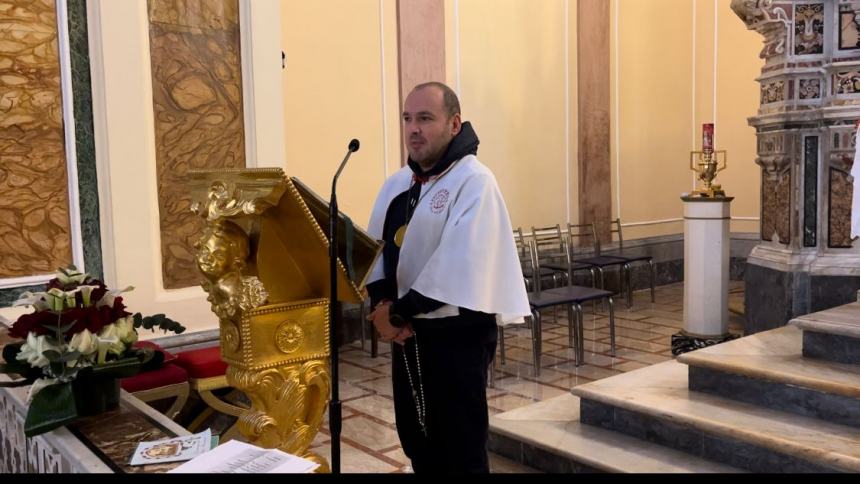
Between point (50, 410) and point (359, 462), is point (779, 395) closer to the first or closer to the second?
point (359, 462)

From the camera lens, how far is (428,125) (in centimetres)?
262

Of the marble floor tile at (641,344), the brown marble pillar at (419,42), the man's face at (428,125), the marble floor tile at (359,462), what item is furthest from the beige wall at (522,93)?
the man's face at (428,125)

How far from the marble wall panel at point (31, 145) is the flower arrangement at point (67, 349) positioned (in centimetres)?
158

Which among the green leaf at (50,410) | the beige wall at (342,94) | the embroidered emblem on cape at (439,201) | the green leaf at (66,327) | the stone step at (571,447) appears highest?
the beige wall at (342,94)

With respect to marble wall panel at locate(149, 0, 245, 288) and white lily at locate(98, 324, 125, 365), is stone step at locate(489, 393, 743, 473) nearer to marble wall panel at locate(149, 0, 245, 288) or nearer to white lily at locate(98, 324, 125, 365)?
marble wall panel at locate(149, 0, 245, 288)

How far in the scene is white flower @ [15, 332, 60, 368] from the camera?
2115 mm

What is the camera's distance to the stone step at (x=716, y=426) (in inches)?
119

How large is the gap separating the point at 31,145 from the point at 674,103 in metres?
7.65

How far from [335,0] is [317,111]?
915mm

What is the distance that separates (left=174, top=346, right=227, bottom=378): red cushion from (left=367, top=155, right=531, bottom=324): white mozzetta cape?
139 centimetres

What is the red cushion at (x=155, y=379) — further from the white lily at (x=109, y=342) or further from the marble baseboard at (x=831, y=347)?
the marble baseboard at (x=831, y=347)

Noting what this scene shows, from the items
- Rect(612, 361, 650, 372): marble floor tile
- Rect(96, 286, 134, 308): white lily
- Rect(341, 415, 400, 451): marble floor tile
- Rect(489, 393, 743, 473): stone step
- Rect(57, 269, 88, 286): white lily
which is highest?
Rect(57, 269, 88, 286): white lily

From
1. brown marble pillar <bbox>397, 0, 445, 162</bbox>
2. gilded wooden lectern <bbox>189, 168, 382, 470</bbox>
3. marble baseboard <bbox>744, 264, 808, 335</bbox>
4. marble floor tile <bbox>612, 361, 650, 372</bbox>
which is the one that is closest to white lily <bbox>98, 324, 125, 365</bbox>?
gilded wooden lectern <bbox>189, 168, 382, 470</bbox>
